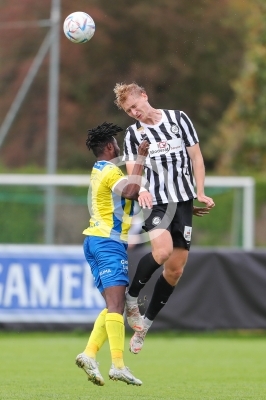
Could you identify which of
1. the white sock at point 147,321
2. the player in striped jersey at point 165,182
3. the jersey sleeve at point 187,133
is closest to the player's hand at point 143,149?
the player in striped jersey at point 165,182

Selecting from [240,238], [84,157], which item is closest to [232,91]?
[84,157]

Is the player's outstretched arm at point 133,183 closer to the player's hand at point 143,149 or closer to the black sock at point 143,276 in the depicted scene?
the player's hand at point 143,149

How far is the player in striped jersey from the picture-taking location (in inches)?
327

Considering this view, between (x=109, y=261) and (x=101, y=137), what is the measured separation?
1054 millimetres

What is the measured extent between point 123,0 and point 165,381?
2281cm

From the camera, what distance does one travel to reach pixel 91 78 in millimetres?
30938

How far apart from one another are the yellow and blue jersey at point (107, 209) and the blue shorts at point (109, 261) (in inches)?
2.4

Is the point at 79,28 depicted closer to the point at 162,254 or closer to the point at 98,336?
the point at 162,254

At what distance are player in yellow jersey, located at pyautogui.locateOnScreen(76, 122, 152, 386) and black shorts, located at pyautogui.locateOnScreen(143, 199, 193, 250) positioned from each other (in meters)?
0.35

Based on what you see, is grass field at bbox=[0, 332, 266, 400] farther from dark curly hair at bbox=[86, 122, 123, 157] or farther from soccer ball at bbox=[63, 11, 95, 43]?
soccer ball at bbox=[63, 11, 95, 43]

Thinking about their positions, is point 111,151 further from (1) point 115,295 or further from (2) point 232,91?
(2) point 232,91

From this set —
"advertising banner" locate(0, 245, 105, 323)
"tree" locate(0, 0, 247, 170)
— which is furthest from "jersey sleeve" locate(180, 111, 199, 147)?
"tree" locate(0, 0, 247, 170)

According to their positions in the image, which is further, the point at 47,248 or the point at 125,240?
the point at 47,248

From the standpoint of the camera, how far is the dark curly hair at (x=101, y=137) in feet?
25.9
